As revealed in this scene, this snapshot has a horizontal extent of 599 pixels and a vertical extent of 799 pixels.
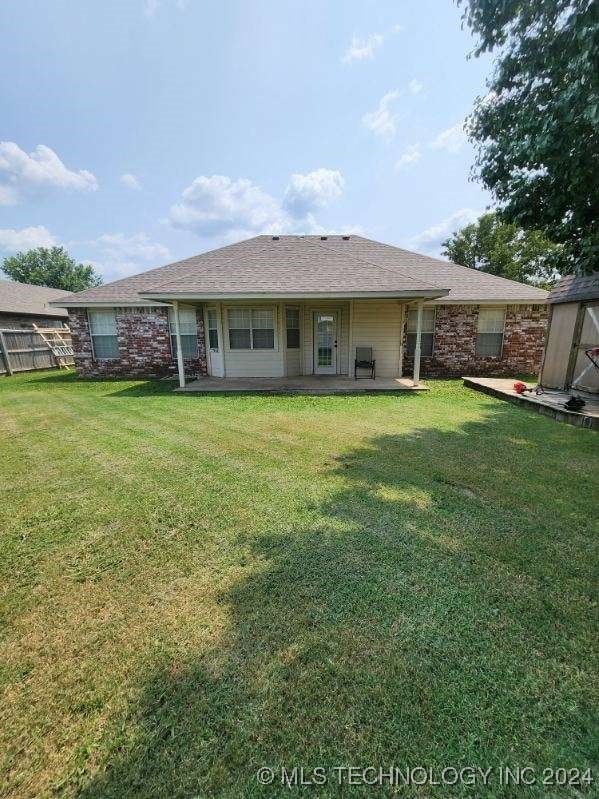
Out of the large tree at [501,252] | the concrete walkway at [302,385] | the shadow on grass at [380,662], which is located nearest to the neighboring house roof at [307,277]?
the concrete walkway at [302,385]

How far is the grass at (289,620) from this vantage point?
57.3 inches

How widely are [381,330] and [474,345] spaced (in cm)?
353

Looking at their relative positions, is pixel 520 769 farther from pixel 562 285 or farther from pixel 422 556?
pixel 562 285

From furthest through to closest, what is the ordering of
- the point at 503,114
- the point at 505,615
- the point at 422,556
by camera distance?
the point at 503,114
the point at 422,556
the point at 505,615

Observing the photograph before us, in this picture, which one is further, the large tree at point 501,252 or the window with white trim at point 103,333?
the large tree at point 501,252

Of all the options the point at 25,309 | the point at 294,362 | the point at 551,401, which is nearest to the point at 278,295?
the point at 294,362

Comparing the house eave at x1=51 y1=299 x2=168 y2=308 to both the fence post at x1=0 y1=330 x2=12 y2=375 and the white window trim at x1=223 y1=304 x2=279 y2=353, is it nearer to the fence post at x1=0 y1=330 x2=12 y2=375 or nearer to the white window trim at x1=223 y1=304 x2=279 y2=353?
the white window trim at x1=223 y1=304 x2=279 y2=353

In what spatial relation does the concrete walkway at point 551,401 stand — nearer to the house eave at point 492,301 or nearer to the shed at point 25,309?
the house eave at point 492,301

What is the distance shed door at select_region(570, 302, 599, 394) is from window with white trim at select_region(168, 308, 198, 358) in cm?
1056

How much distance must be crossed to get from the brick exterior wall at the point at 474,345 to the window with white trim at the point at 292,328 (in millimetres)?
3826

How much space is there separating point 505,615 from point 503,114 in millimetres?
5498

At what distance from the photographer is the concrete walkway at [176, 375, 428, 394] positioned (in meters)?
9.09

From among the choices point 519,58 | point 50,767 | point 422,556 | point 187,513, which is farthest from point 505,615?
point 519,58

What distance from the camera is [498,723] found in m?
1.54
